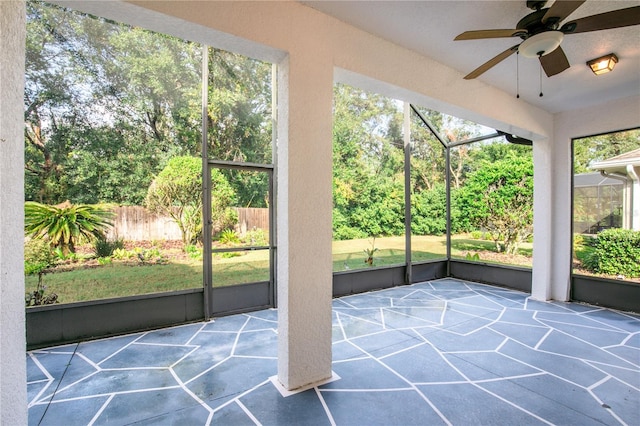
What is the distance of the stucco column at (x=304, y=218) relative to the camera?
2357 millimetres

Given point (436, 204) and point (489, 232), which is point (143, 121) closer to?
point (436, 204)

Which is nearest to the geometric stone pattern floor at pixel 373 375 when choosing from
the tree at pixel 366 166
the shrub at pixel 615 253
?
the shrub at pixel 615 253

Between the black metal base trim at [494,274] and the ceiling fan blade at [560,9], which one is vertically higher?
the ceiling fan blade at [560,9]

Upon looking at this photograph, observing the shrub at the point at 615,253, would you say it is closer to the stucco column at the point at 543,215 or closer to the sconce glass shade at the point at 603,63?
the stucco column at the point at 543,215

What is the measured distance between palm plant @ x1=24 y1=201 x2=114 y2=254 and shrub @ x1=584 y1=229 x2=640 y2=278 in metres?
6.76

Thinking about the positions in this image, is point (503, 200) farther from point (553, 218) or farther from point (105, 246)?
point (105, 246)

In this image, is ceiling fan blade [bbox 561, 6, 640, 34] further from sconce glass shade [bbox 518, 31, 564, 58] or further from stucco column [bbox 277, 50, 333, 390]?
stucco column [bbox 277, 50, 333, 390]

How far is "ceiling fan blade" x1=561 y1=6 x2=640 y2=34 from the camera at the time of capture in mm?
1847

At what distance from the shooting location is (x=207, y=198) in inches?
161

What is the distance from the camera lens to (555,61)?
2521 mm

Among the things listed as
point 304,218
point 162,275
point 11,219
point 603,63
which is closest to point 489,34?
point 304,218

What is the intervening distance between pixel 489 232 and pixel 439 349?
154 inches

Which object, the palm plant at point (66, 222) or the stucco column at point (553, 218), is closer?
the palm plant at point (66, 222)

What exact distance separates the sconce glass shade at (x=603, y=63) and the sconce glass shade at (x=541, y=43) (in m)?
1.43
